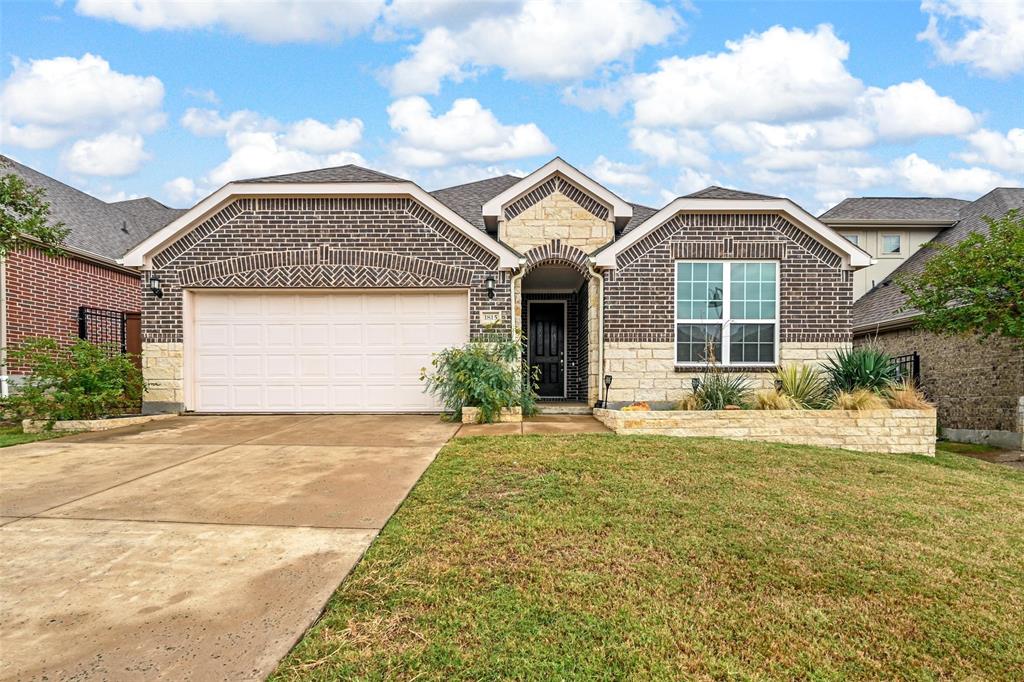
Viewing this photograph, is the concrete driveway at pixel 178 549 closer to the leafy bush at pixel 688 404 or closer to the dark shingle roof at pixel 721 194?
the leafy bush at pixel 688 404

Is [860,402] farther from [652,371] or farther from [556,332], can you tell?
[556,332]

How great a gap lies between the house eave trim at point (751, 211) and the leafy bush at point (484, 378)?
255 cm

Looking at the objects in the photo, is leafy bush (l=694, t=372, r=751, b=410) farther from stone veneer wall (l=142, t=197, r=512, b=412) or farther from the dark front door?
the dark front door

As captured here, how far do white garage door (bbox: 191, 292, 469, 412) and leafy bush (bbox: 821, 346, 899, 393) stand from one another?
6717 millimetres

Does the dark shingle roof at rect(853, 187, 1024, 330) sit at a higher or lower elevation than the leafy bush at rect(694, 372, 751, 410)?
higher

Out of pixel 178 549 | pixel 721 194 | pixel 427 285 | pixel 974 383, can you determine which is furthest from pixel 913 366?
pixel 178 549

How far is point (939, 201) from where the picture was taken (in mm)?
20406

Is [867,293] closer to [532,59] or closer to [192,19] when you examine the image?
[532,59]

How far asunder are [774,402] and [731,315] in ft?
8.23

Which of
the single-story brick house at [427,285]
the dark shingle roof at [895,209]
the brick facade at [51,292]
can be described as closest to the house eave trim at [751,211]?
the single-story brick house at [427,285]

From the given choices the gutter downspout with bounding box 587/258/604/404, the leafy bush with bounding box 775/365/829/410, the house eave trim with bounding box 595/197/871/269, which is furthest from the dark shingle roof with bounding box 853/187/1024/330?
the gutter downspout with bounding box 587/258/604/404

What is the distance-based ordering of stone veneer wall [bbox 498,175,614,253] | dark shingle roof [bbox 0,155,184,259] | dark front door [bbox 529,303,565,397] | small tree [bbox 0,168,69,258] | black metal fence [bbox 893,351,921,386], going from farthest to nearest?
black metal fence [bbox 893,351,921,386], dark front door [bbox 529,303,565,397], dark shingle roof [bbox 0,155,184,259], stone veneer wall [bbox 498,175,614,253], small tree [bbox 0,168,69,258]

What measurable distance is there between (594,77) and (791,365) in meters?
9.48

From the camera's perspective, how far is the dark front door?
1352 cm
